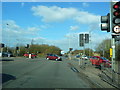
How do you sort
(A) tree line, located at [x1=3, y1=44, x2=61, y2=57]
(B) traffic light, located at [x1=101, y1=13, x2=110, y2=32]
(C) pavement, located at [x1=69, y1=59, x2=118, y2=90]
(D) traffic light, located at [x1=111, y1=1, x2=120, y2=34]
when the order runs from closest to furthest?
(D) traffic light, located at [x1=111, y1=1, x2=120, y2=34] → (B) traffic light, located at [x1=101, y1=13, x2=110, y2=32] → (C) pavement, located at [x1=69, y1=59, x2=118, y2=90] → (A) tree line, located at [x1=3, y1=44, x2=61, y2=57]

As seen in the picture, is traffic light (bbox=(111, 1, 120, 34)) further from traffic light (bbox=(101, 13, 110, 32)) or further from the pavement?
the pavement

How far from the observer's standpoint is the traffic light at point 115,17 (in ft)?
30.3

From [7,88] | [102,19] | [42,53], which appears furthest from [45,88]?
[42,53]

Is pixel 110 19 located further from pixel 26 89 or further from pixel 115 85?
pixel 26 89

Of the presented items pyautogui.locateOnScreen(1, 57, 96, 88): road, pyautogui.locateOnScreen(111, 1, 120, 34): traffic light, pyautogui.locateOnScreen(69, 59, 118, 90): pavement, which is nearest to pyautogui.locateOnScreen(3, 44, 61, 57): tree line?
pyautogui.locateOnScreen(69, 59, 118, 90): pavement

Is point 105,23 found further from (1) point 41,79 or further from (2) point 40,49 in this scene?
(2) point 40,49

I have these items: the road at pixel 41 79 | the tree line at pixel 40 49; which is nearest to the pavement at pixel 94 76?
the road at pixel 41 79

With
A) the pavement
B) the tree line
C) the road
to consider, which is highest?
the tree line

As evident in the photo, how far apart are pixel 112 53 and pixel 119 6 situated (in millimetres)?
2955

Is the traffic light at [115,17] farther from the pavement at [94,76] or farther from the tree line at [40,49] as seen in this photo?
the tree line at [40,49]

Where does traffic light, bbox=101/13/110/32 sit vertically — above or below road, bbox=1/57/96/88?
above

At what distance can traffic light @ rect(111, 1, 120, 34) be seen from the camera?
363 inches

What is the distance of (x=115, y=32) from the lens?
31.3 feet

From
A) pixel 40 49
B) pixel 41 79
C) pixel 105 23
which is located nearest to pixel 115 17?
pixel 105 23
